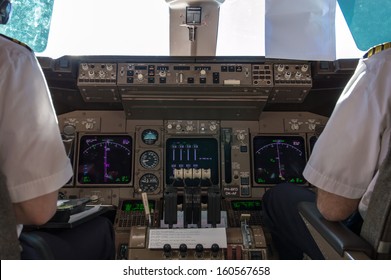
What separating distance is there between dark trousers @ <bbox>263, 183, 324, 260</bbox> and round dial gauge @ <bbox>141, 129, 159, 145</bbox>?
3.28 feet

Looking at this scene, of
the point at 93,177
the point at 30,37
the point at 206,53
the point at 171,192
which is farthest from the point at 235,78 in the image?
the point at 30,37

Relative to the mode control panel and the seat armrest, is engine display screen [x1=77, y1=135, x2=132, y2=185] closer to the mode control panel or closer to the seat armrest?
the mode control panel

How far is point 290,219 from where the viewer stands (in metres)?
1.76

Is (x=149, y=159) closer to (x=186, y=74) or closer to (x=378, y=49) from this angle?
(x=186, y=74)

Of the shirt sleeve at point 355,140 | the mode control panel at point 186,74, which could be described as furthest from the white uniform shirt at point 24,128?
the mode control panel at point 186,74

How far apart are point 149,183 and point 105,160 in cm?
33

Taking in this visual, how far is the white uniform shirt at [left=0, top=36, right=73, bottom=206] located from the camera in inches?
45.5

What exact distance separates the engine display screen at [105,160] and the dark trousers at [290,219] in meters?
1.07

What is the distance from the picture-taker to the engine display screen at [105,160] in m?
2.71

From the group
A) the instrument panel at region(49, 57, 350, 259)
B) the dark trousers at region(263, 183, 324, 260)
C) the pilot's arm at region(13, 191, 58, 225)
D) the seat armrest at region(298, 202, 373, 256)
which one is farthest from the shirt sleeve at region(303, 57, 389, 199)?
the instrument panel at region(49, 57, 350, 259)

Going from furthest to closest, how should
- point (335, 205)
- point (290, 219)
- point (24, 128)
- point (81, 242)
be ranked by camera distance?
point (290, 219), point (81, 242), point (335, 205), point (24, 128)

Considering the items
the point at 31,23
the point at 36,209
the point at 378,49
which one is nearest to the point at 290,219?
the point at 378,49

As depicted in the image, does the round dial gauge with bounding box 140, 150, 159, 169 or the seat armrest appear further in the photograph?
the round dial gauge with bounding box 140, 150, 159, 169
